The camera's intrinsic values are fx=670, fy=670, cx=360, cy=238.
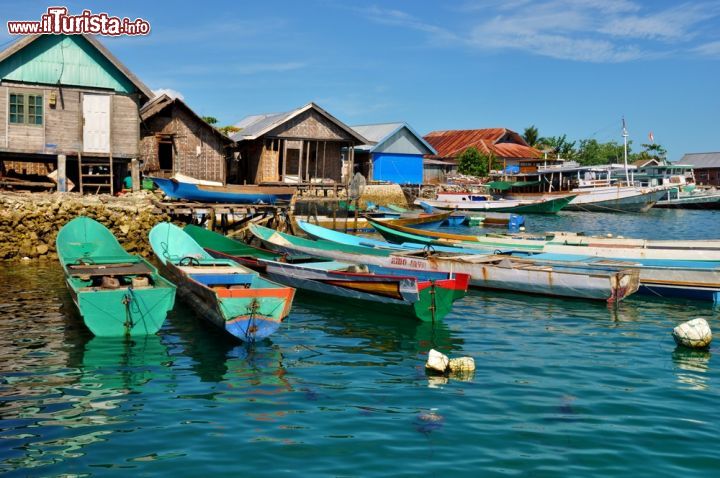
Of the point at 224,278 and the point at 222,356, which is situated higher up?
the point at 224,278

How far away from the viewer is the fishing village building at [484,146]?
214ft

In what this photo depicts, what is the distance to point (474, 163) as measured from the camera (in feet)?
207

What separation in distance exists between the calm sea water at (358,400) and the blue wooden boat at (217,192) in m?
12.5

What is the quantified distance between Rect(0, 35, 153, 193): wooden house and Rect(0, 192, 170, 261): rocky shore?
2620 mm

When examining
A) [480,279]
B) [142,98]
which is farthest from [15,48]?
[480,279]

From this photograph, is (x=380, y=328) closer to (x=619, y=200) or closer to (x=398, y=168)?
(x=398, y=168)

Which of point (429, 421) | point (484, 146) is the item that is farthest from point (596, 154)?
point (429, 421)

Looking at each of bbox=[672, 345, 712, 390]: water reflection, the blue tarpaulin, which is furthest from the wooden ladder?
the blue tarpaulin

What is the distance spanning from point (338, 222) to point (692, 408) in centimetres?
2480

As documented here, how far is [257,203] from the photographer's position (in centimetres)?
2744

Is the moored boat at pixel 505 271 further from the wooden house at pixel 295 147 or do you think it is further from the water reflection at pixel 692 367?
the wooden house at pixel 295 147

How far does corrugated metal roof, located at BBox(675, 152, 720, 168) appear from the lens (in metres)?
81.9

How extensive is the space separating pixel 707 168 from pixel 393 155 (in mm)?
50468

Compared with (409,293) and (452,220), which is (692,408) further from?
(452,220)
